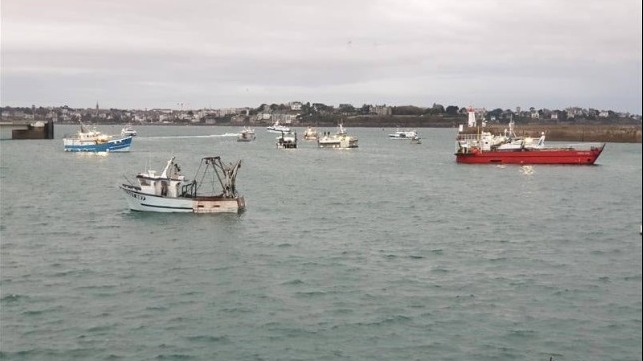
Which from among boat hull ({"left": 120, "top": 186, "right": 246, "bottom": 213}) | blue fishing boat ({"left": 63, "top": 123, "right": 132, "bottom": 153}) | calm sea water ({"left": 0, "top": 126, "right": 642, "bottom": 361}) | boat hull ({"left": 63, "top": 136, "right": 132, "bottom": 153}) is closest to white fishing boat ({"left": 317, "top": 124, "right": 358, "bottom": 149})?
blue fishing boat ({"left": 63, "top": 123, "right": 132, "bottom": 153})

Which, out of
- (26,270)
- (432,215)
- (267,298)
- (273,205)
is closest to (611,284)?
(267,298)

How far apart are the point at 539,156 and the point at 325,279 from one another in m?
69.4

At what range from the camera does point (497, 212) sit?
165ft

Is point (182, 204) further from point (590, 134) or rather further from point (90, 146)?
point (590, 134)

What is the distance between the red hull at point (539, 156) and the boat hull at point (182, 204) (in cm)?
5544

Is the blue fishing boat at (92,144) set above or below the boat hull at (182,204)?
above

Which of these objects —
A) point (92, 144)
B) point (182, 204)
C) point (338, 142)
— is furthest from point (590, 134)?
point (182, 204)

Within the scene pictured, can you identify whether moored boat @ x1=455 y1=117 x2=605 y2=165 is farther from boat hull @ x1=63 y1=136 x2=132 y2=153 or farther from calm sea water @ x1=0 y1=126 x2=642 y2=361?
boat hull @ x1=63 y1=136 x2=132 y2=153

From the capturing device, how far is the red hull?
91.2 metres

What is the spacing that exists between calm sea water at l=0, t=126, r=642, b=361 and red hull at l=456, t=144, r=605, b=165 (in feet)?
113

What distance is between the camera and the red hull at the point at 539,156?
91.2 metres

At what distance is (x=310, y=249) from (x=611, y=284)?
1409 centimetres

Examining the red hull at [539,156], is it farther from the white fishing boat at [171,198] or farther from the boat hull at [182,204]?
the boat hull at [182,204]

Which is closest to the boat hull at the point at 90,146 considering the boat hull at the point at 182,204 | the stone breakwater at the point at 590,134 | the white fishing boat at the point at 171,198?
the white fishing boat at the point at 171,198
